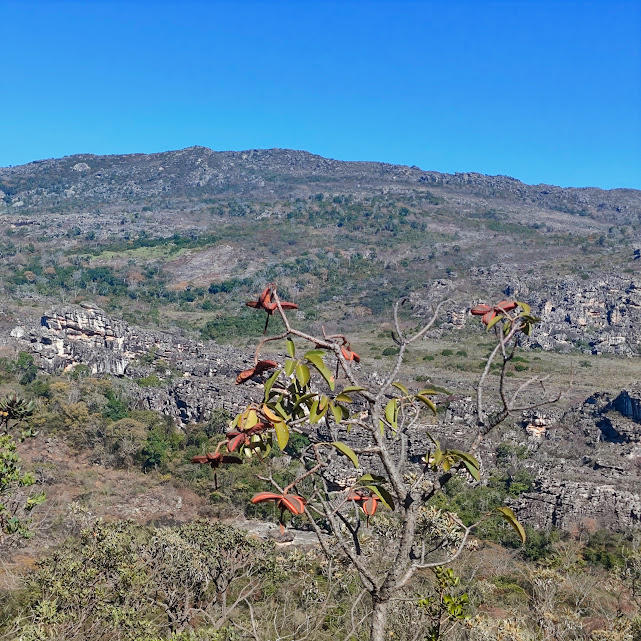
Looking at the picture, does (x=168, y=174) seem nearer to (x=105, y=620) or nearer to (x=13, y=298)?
(x=13, y=298)

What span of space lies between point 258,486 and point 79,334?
2940 centimetres

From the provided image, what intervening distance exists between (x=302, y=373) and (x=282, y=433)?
0.22 m

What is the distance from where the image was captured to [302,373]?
86.1 inches

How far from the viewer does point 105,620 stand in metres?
7.93

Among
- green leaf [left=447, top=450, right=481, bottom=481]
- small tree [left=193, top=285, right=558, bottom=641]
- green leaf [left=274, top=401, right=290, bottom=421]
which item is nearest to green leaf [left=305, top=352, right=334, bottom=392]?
small tree [left=193, top=285, right=558, bottom=641]

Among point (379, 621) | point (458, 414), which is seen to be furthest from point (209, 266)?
point (379, 621)

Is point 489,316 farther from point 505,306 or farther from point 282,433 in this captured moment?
point 282,433

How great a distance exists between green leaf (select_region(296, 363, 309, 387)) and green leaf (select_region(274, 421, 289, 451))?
0.17 m

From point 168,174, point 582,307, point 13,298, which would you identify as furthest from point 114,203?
point 582,307

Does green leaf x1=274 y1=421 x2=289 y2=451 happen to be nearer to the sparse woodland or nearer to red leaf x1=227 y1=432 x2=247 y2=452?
the sparse woodland

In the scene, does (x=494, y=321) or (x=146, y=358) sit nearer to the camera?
(x=494, y=321)

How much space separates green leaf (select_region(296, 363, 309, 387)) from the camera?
2.18 meters

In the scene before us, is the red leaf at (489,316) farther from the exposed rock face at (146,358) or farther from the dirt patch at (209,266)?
the dirt patch at (209,266)

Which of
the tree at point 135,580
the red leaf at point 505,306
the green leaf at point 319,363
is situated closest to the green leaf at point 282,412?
the green leaf at point 319,363
